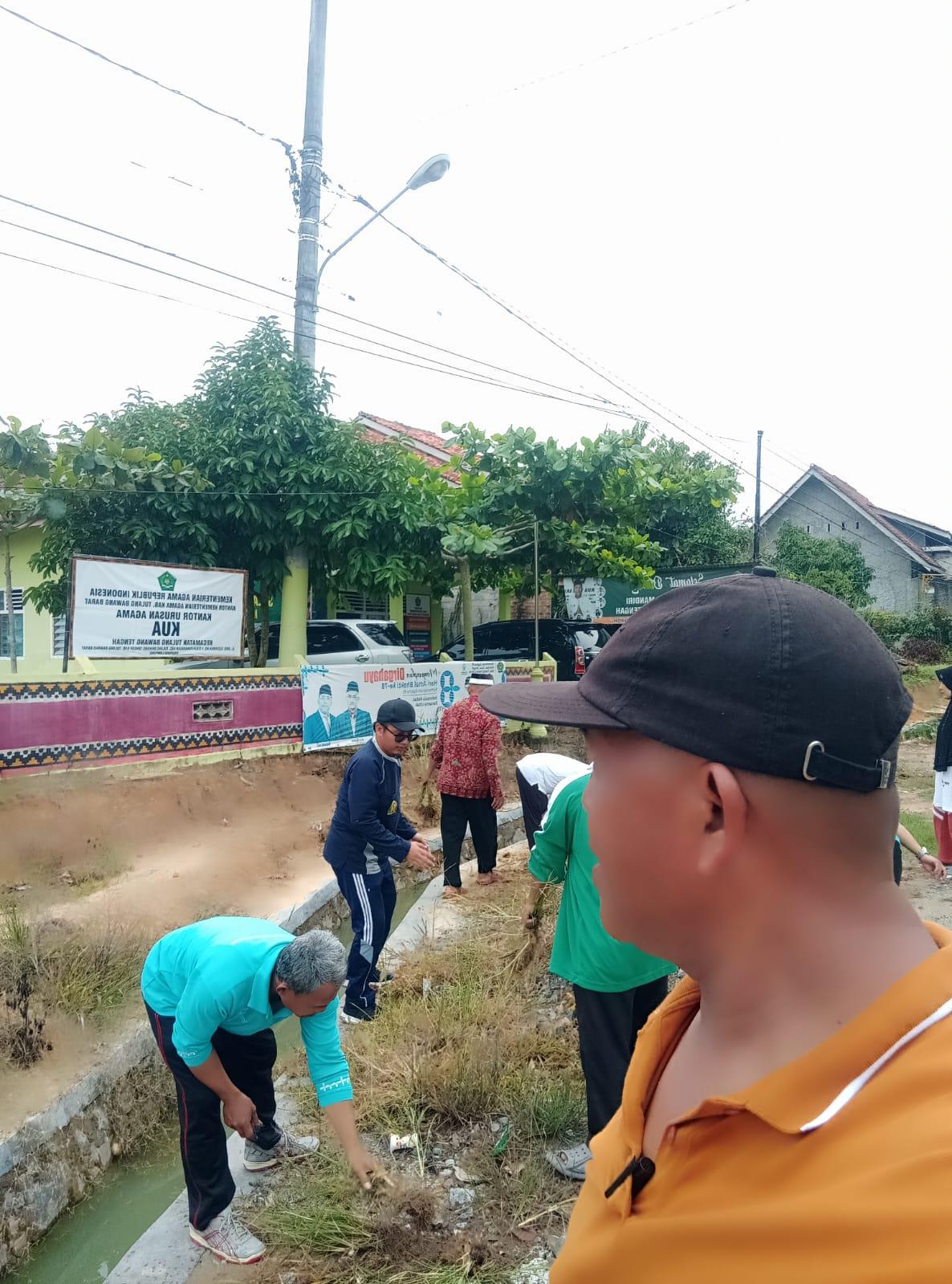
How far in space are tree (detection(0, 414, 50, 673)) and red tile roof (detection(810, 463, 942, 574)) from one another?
26.2 m

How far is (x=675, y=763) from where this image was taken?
38.0 inches

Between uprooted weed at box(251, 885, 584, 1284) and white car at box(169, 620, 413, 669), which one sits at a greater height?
white car at box(169, 620, 413, 669)

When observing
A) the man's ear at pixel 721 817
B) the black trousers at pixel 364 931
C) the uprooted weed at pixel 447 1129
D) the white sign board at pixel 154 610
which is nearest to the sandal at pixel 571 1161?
the uprooted weed at pixel 447 1129

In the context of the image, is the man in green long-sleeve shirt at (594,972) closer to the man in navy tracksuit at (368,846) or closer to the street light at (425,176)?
the man in navy tracksuit at (368,846)

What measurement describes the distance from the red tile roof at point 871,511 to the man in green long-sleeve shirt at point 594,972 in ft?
92.6

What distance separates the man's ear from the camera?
92 cm

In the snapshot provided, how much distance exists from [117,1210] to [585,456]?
10.4 m

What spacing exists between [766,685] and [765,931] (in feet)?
0.91

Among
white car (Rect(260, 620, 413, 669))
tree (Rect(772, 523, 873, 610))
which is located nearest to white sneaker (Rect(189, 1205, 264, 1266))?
white car (Rect(260, 620, 413, 669))

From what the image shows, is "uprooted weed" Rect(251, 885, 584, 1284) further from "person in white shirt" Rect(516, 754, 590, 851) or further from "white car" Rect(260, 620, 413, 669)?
"white car" Rect(260, 620, 413, 669)

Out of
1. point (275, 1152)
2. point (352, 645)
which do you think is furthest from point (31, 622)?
point (275, 1152)

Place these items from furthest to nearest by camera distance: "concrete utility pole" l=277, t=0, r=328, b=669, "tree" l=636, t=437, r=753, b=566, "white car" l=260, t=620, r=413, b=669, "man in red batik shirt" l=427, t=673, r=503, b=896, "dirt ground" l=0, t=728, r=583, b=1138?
1. "tree" l=636, t=437, r=753, b=566
2. "white car" l=260, t=620, r=413, b=669
3. "concrete utility pole" l=277, t=0, r=328, b=669
4. "man in red batik shirt" l=427, t=673, r=503, b=896
5. "dirt ground" l=0, t=728, r=583, b=1138

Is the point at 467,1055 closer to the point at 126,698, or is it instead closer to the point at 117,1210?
the point at 117,1210

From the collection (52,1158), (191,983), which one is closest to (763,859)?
(191,983)
